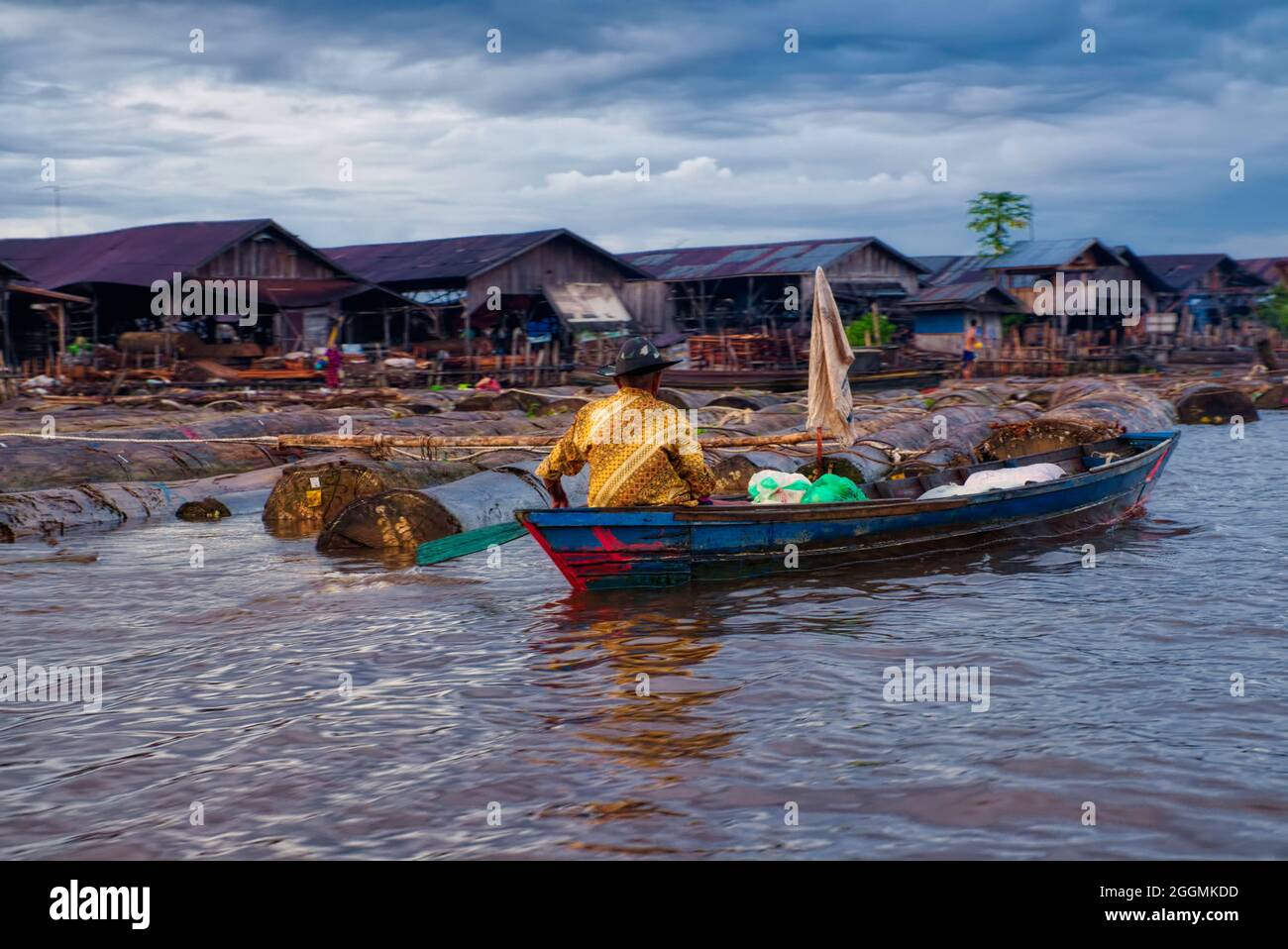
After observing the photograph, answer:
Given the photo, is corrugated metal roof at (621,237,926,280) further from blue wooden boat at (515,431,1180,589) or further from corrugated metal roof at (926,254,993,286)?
blue wooden boat at (515,431,1180,589)

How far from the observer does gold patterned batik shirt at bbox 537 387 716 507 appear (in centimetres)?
812

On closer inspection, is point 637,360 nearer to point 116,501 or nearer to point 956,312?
point 116,501

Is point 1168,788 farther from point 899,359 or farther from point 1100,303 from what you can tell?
point 1100,303

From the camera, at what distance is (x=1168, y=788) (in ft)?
16.3

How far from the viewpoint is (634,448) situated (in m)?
8.30

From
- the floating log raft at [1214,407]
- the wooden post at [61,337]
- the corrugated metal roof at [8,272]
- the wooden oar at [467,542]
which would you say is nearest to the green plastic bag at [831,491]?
the wooden oar at [467,542]

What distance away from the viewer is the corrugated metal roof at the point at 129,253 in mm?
31406

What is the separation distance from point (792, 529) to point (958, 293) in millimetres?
35162

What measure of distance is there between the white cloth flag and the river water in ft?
6.05

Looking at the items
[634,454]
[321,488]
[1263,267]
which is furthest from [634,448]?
[1263,267]

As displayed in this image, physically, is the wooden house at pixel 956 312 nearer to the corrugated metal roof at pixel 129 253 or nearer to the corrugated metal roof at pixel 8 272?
the corrugated metal roof at pixel 129 253

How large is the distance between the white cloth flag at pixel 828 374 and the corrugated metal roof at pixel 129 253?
23.2 m
